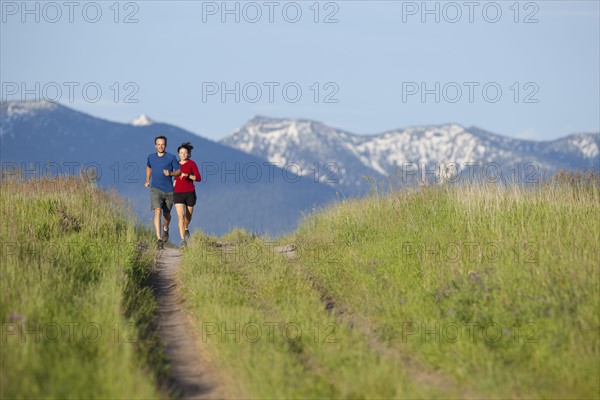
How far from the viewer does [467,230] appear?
13898 millimetres

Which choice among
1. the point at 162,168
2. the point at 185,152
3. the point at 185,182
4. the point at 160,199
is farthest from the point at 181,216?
the point at 185,152

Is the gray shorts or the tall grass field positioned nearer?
the tall grass field

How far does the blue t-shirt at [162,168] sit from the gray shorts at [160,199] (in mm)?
91

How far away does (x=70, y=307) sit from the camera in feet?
30.8

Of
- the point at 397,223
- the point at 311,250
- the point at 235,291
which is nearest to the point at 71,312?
the point at 235,291

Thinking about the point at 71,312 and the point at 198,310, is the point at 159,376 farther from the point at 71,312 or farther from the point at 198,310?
the point at 198,310

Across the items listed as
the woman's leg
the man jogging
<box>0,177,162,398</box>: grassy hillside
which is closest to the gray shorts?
the man jogging

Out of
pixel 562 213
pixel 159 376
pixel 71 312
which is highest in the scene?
pixel 562 213

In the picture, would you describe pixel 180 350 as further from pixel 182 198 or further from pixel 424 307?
pixel 182 198

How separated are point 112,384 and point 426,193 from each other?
1101cm

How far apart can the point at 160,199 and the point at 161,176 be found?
49 cm

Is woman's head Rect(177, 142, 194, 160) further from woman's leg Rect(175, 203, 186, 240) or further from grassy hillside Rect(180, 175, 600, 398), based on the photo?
grassy hillside Rect(180, 175, 600, 398)

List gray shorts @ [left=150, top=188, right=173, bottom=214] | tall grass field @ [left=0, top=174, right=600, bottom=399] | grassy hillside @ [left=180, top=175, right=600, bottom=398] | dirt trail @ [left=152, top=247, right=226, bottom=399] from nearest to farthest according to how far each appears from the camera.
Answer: tall grass field @ [left=0, top=174, right=600, bottom=399] → grassy hillside @ [left=180, top=175, right=600, bottom=398] → dirt trail @ [left=152, top=247, right=226, bottom=399] → gray shorts @ [left=150, top=188, right=173, bottom=214]

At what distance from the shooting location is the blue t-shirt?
16969mm
